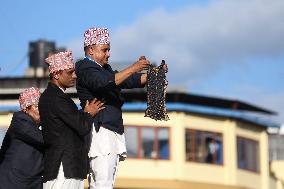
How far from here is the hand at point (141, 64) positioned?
526 inches

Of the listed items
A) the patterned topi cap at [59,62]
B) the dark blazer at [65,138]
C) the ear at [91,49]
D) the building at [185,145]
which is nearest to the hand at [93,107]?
the dark blazer at [65,138]

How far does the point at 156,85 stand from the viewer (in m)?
13.8

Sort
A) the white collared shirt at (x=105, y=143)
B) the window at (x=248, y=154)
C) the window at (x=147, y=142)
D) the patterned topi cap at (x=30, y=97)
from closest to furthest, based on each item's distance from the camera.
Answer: the white collared shirt at (x=105, y=143) → the patterned topi cap at (x=30, y=97) → the window at (x=147, y=142) → the window at (x=248, y=154)

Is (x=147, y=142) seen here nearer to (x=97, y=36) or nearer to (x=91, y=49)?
(x=91, y=49)

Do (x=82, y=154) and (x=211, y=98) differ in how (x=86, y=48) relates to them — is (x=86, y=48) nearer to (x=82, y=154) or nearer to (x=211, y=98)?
A: (x=82, y=154)

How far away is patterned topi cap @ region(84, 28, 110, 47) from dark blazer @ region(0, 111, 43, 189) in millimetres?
1305

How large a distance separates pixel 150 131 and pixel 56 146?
216ft

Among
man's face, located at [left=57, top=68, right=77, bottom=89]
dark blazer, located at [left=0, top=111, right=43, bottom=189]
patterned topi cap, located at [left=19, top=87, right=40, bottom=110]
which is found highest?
man's face, located at [left=57, top=68, right=77, bottom=89]

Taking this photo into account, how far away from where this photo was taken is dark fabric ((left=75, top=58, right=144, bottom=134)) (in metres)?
13.6

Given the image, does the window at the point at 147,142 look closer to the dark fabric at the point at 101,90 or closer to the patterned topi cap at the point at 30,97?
the patterned topi cap at the point at 30,97

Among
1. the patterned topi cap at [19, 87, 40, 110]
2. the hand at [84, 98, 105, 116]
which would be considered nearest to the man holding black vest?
the hand at [84, 98, 105, 116]

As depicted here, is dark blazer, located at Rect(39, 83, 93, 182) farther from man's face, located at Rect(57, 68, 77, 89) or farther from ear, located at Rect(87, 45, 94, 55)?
ear, located at Rect(87, 45, 94, 55)

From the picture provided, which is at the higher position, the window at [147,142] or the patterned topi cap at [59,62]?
the window at [147,142]

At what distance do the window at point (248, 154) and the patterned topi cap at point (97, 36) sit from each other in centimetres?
6989
